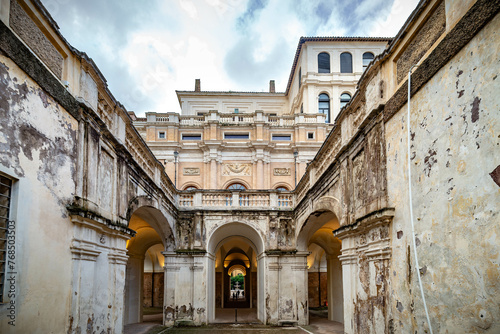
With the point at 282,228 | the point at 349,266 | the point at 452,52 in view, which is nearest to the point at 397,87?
the point at 452,52

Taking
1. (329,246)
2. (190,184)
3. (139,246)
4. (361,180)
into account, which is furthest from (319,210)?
(190,184)

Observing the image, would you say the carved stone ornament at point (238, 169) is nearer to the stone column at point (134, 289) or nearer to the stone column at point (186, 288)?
the stone column at point (134, 289)

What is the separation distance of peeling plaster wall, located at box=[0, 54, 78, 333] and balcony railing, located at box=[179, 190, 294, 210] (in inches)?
413

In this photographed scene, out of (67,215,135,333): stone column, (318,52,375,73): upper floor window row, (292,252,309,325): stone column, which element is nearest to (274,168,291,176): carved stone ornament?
(318,52,375,73): upper floor window row

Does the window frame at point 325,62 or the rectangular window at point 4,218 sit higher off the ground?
the window frame at point 325,62

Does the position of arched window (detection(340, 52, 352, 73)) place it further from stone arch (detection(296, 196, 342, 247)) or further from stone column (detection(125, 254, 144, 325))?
stone column (detection(125, 254, 144, 325))

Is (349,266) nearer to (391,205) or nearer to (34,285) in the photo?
(391,205)

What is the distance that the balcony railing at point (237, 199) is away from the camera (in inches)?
653

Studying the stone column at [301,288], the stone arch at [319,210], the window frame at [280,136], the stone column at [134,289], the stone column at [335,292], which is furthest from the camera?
the window frame at [280,136]

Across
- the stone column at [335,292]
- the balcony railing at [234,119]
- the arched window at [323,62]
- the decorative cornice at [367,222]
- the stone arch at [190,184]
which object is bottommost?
the stone column at [335,292]

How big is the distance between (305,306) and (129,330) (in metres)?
7.02

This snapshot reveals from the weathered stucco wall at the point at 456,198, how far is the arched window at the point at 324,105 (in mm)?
22561

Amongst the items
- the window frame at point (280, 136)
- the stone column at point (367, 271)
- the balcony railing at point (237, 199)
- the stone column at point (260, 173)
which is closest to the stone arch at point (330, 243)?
the balcony railing at point (237, 199)

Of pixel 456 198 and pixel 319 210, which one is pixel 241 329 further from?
pixel 456 198
